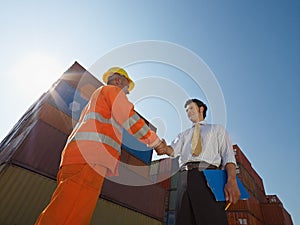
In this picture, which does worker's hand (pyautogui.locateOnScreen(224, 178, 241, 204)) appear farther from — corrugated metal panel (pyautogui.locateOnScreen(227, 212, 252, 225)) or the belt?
corrugated metal panel (pyautogui.locateOnScreen(227, 212, 252, 225))

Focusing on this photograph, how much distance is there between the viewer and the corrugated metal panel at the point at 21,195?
589cm

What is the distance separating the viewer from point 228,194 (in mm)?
1996

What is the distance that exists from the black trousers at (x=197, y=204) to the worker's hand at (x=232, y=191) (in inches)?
5.1

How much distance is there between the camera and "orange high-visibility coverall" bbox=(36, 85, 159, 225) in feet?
6.00

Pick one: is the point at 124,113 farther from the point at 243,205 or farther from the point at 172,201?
the point at 243,205

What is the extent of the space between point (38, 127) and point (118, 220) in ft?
17.8

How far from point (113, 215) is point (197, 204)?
306 inches

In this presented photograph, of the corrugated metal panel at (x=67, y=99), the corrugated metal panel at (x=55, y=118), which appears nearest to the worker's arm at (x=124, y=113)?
the corrugated metal panel at (x=55, y=118)

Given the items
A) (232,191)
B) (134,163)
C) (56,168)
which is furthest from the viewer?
(134,163)

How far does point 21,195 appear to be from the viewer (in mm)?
6254

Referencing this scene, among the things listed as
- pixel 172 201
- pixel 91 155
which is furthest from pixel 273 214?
pixel 91 155

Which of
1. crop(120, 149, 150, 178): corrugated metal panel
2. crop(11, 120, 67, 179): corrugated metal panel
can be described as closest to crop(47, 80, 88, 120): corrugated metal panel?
crop(11, 120, 67, 179): corrugated metal panel

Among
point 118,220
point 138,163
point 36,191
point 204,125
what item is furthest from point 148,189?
point 204,125

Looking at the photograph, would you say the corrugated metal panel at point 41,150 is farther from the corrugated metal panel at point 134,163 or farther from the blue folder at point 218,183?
the blue folder at point 218,183
